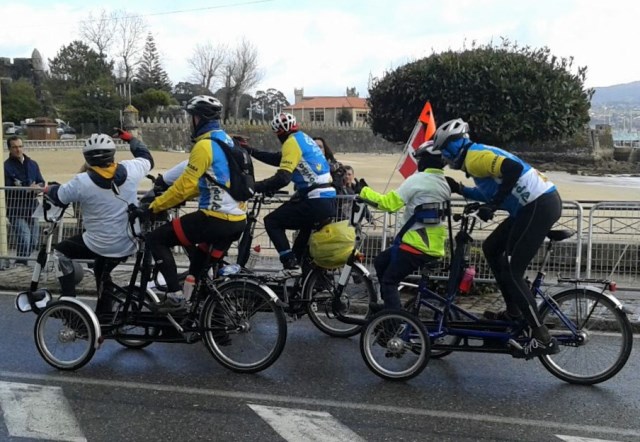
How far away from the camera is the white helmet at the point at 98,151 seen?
573 centimetres

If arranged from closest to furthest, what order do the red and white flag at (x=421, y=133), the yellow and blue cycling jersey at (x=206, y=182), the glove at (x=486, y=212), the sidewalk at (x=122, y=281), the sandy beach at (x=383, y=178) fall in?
the glove at (x=486, y=212) → the yellow and blue cycling jersey at (x=206, y=182) → the sidewalk at (x=122, y=281) → the red and white flag at (x=421, y=133) → the sandy beach at (x=383, y=178)

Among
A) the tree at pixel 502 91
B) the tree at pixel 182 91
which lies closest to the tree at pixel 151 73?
the tree at pixel 182 91

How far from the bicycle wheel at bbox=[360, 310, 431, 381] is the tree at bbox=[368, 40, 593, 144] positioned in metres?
7.74

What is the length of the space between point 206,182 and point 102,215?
0.94m

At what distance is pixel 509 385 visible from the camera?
17.8ft

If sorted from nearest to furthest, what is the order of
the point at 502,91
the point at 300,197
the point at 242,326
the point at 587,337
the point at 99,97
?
the point at 587,337
the point at 242,326
the point at 300,197
the point at 502,91
the point at 99,97

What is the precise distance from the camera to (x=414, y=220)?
18.1 feet

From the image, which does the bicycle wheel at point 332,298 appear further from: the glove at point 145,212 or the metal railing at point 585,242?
the glove at point 145,212

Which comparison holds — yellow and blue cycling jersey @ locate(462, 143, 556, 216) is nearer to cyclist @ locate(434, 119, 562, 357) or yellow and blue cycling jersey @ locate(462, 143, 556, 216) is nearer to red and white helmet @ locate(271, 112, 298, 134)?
cyclist @ locate(434, 119, 562, 357)

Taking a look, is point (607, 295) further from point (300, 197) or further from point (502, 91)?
point (502, 91)

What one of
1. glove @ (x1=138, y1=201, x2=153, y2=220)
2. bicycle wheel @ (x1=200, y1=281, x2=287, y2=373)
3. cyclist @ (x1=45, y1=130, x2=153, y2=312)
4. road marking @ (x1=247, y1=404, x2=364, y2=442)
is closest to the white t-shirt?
cyclist @ (x1=45, y1=130, x2=153, y2=312)

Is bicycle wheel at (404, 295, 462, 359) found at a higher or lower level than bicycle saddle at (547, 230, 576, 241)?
lower

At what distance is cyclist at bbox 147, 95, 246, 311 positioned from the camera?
217 inches

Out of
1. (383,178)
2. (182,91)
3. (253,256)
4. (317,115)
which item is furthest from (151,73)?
(253,256)
